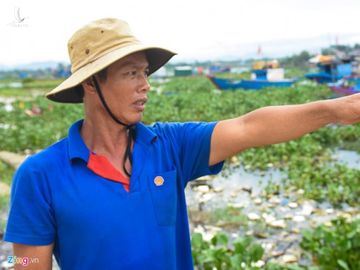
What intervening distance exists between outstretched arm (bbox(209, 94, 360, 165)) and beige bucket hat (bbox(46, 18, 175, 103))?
0.35 metres

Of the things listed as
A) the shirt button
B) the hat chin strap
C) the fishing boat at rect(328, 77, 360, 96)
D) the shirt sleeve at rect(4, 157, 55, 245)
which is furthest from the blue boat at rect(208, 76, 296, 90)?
the shirt sleeve at rect(4, 157, 55, 245)

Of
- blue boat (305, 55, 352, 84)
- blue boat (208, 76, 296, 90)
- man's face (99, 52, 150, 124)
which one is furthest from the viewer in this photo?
Result: blue boat (305, 55, 352, 84)

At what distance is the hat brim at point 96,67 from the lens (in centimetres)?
126

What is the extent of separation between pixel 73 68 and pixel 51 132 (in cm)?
794

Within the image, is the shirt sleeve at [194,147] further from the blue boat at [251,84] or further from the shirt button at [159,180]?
the blue boat at [251,84]

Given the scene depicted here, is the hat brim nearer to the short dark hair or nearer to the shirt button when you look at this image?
the short dark hair

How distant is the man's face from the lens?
51.6 inches

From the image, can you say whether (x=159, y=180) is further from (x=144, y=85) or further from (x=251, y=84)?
(x=251, y=84)

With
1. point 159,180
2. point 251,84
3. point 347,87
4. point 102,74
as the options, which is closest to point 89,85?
point 102,74

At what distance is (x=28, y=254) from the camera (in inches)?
48.9

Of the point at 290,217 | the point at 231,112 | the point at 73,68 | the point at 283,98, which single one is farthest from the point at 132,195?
the point at 283,98

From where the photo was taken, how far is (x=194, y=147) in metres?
1.41

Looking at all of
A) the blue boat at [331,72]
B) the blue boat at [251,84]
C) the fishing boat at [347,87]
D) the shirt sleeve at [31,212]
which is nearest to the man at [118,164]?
the shirt sleeve at [31,212]

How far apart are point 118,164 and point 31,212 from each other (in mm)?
296
